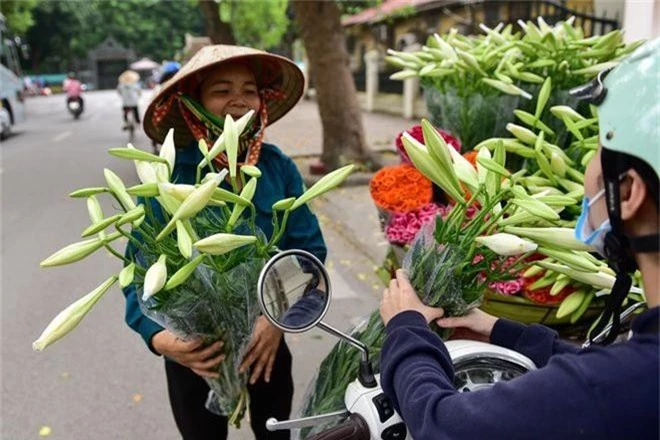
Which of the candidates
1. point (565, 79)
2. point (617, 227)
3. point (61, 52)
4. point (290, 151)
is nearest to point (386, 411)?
point (617, 227)

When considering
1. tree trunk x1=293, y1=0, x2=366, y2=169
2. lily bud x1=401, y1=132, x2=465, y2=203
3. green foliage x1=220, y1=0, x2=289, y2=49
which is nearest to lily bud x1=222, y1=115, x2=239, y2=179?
lily bud x1=401, y1=132, x2=465, y2=203

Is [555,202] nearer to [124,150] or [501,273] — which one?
[501,273]

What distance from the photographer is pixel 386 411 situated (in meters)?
1.27

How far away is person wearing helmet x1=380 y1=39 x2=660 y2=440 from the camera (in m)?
0.89

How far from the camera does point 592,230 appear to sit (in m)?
1.05

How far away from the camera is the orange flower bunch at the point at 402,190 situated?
7.01 ft

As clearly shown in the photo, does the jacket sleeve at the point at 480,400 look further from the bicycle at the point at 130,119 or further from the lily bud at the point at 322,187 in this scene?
the bicycle at the point at 130,119

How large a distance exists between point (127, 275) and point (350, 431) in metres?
0.55

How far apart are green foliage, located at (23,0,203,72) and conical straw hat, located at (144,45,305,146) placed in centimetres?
5031

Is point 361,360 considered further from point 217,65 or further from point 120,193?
point 217,65

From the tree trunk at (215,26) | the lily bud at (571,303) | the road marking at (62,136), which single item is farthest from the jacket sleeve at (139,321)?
the road marking at (62,136)

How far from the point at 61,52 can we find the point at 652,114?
5625 cm

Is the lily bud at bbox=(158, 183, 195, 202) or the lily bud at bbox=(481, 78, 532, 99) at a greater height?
the lily bud at bbox=(481, 78, 532, 99)

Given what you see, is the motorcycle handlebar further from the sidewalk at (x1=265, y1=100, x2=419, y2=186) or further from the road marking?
the road marking
